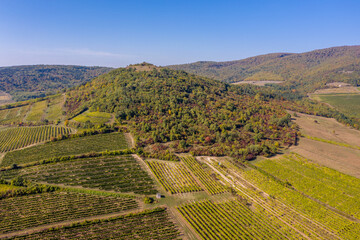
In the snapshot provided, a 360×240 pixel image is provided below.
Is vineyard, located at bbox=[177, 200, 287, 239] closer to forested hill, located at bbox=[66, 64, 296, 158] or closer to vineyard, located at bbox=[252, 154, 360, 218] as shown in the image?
vineyard, located at bbox=[252, 154, 360, 218]

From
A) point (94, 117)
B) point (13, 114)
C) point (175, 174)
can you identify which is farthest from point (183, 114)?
point (13, 114)

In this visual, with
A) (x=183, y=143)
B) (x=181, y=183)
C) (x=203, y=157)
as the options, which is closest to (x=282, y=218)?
(x=181, y=183)

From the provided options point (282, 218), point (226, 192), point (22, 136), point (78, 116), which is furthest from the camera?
point (78, 116)

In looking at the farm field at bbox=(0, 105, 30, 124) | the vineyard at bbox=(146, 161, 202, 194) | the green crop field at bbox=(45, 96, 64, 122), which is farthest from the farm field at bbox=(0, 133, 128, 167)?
the farm field at bbox=(0, 105, 30, 124)

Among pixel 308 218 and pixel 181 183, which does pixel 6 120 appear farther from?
pixel 308 218

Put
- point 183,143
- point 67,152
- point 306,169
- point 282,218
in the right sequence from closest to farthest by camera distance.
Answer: point 282,218, point 306,169, point 67,152, point 183,143

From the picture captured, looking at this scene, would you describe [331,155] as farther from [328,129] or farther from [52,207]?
[52,207]
